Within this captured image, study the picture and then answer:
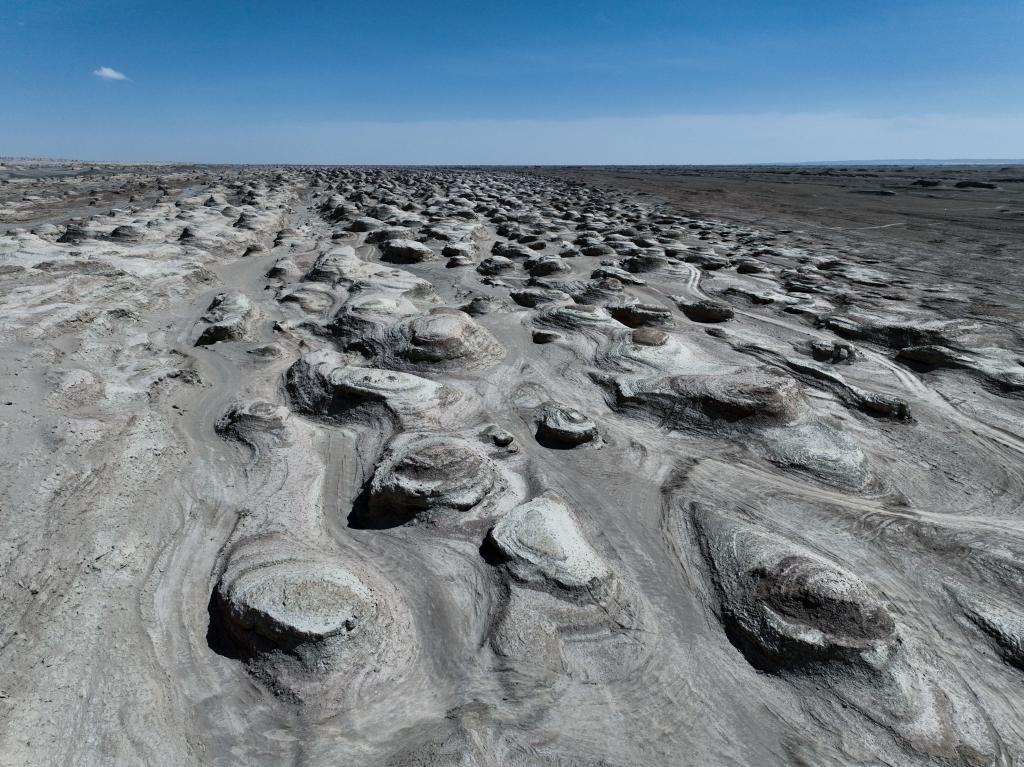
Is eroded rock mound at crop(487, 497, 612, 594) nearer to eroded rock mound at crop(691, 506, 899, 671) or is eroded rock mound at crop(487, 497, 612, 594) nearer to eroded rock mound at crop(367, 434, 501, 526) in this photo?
eroded rock mound at crop(367, 434, 501, 526)

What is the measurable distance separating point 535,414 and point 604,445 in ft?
2.19

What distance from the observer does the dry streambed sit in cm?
195

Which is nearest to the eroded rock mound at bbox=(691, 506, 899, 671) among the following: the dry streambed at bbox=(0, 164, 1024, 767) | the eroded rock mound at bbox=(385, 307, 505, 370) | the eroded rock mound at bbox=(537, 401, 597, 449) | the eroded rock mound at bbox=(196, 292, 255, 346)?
the dry streambed at bbox=(0, 164, 1024, 767)

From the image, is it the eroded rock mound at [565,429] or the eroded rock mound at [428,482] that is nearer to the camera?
the eroded rock mound at [428,482]

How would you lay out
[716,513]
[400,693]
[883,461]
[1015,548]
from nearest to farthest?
[400,693], [1015,548], [716,513], [883,461]

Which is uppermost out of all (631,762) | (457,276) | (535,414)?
(457,276)

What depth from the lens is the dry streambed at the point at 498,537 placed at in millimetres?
1947

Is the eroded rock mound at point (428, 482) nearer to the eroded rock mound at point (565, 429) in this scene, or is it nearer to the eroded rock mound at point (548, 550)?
the eroded rock mound at point (548, 550)

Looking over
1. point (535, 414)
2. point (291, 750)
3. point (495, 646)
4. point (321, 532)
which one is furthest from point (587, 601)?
point (535, 414)

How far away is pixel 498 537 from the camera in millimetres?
2691

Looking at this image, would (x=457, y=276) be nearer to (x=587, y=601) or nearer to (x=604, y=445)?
(x=604, y=445)

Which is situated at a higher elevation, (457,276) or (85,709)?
(457,276)

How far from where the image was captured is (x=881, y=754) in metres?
1.86

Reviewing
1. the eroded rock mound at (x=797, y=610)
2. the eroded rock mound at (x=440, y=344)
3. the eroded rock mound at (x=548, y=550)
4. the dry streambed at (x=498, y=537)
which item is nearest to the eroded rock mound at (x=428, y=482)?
the dry streambed at (x=498, y=537)
